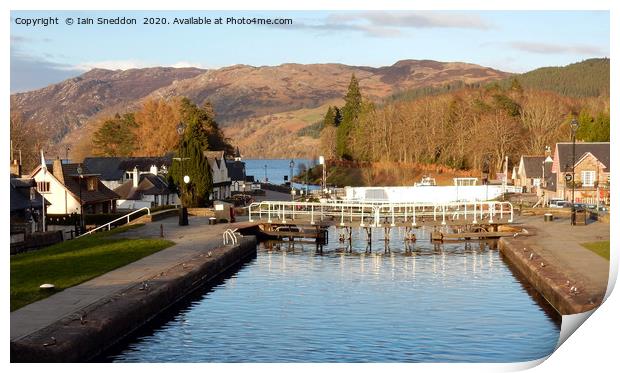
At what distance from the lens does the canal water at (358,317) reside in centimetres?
2891

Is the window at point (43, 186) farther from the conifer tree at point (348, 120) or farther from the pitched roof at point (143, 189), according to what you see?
the conifer tree at point (348, 120)

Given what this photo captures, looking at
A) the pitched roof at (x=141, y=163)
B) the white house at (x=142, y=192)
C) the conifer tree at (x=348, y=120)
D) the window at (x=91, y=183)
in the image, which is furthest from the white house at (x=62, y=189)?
the conifer tree at (x=348, y=120)

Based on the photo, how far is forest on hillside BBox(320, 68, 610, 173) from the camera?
125312mm

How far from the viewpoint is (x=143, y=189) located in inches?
3541

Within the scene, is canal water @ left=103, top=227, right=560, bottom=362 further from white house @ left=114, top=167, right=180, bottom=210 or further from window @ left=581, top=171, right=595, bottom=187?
window @ left=581, top=171, right=595, bottom=187

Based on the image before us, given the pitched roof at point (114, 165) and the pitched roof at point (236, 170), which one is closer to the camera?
the pitched roof at point (114, 165)

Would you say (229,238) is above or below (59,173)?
below

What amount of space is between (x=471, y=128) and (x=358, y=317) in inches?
3831

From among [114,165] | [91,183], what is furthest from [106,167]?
[91,183]

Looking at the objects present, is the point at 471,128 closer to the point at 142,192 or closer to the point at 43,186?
the point at 142,192

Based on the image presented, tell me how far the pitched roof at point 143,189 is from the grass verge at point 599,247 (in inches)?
1944

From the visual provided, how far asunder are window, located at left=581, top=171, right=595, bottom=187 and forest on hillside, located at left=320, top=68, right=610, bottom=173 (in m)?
23.2

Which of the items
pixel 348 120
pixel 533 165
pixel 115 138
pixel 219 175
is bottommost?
pixel 219 175

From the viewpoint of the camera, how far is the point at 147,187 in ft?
296
